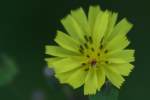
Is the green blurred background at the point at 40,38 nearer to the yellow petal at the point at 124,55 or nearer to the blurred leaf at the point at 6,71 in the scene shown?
the blurred leaf at the point at 6,71

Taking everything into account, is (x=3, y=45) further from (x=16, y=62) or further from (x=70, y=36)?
(x=70, y=36)

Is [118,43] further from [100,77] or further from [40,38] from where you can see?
[40,38]

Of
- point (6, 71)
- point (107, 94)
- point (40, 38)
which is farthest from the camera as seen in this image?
point (40, 38)

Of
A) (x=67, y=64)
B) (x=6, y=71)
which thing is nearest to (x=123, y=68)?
(x=67, y=64)

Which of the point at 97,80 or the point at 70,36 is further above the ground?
the point at 70,36

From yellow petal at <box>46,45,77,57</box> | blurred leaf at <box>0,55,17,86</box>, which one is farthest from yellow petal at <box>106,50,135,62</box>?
blurred leaf at <box>0,55,17,86</box>

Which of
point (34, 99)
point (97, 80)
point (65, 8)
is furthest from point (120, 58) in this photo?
point (65, 8)
